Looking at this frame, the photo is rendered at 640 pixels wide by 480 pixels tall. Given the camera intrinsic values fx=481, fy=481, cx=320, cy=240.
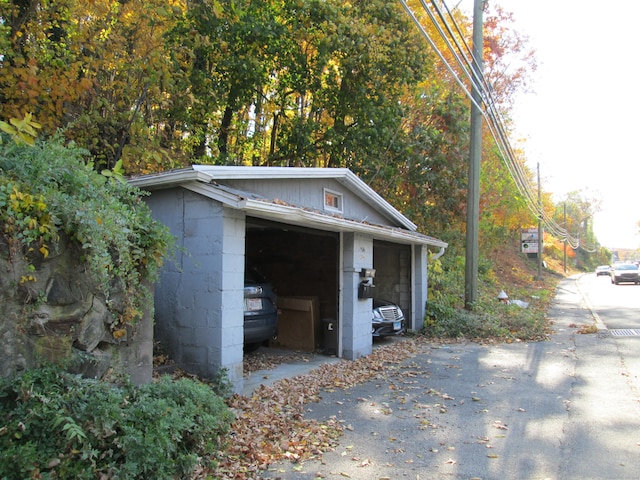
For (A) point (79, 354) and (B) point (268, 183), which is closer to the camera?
(A) point (79, 354)

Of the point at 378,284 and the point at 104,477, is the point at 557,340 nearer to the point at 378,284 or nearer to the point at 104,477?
the point at 378,284

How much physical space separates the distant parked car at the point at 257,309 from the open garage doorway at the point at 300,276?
137 centimetres

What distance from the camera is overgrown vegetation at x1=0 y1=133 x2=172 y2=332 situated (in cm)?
344

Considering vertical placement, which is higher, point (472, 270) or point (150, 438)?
point (472, 270)

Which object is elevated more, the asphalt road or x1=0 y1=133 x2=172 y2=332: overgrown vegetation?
x1=0 y1=133 x2=172 y2=332: overgrown vegetation

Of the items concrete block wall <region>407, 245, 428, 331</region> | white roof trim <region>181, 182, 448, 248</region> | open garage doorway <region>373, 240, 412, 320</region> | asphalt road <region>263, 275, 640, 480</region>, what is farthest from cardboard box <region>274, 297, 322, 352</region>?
concrete block wall <region>407, 245, 428, 331</region>

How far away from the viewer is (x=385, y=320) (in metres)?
10.5

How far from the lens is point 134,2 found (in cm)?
936

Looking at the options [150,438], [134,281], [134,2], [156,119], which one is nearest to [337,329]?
[134,281]

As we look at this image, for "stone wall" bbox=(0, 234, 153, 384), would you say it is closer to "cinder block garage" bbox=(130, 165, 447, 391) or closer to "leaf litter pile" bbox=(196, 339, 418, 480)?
"leaf litter pile" bbox=(196, 339, 418, 480)

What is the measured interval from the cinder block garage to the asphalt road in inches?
58.1

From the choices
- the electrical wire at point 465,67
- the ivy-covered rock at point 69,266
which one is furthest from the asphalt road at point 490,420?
the electrical wire at point 465,67

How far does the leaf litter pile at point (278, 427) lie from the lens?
4.26 meters

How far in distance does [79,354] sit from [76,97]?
6.29 metres
